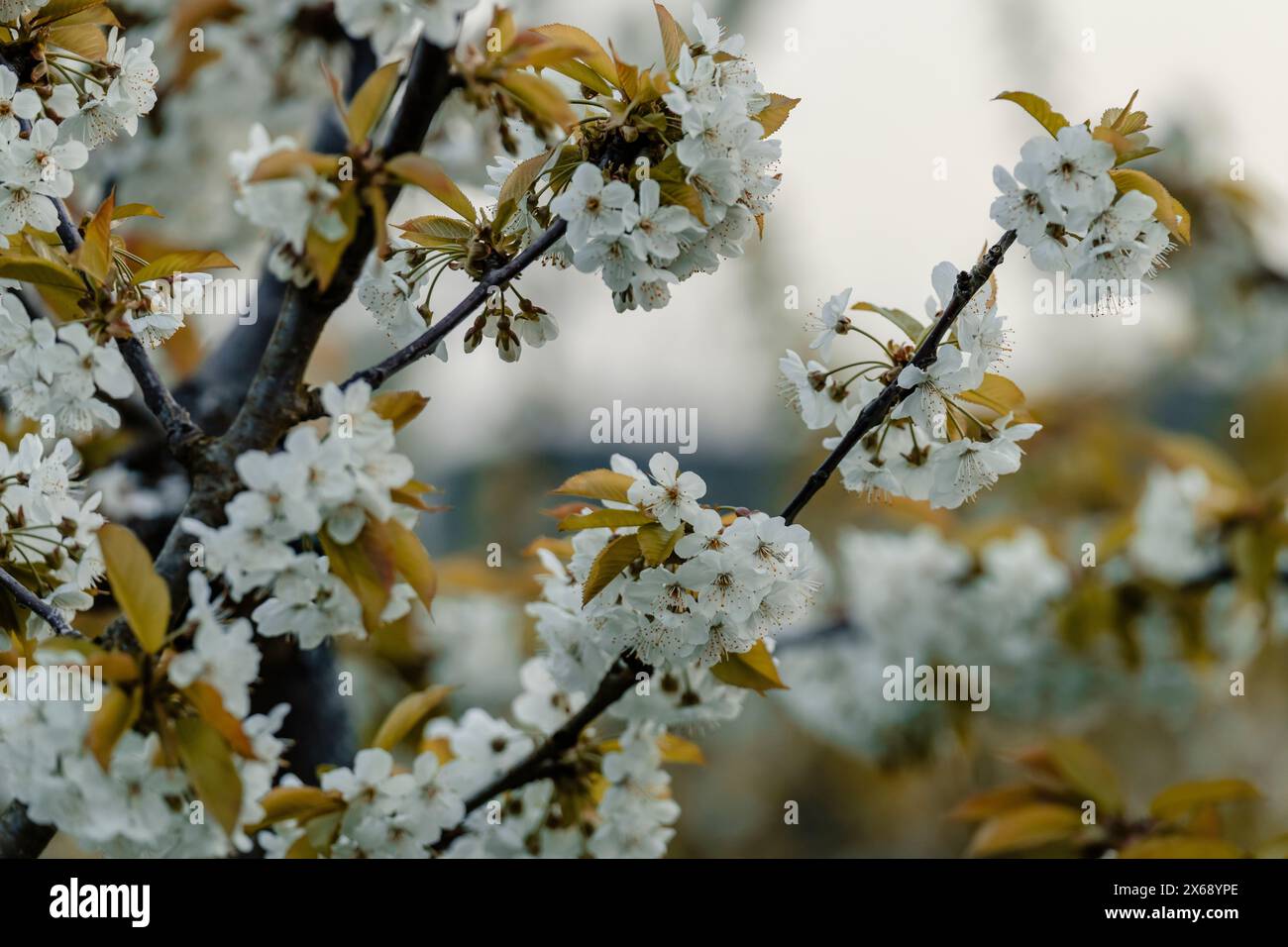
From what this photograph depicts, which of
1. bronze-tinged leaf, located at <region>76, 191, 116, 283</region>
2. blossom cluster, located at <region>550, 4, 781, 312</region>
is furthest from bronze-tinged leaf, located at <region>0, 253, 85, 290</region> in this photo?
blossom cluster, located at <region>550, 4, 781, 312</region>

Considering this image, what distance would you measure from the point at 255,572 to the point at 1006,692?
2.13 m

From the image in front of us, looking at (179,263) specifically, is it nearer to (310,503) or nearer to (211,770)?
(310,503)

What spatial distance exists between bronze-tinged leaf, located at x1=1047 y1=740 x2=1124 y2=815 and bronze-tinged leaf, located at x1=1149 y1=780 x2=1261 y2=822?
5 cm

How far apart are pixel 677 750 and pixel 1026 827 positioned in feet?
1.59

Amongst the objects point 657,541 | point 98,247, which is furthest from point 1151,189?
point 98,247

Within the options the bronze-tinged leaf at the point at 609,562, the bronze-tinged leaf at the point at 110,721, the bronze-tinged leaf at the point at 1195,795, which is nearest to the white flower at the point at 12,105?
the bronze-tinged leaf at the point at 110,721

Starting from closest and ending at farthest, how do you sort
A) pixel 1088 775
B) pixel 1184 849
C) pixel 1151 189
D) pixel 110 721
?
pixel 110 721 → pixel 1151 189 → pixel 1184 849 → pixel 1088 775

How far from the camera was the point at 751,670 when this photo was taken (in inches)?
35.9

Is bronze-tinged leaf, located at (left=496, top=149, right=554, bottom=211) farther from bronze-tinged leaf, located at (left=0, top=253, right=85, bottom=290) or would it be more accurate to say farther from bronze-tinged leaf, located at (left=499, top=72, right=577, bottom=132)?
bronze-tinged leaf, located at (left=0, top=253, right=85, bottom=290)

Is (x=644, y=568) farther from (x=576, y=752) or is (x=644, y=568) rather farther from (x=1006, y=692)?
(x=1006, y=692)
